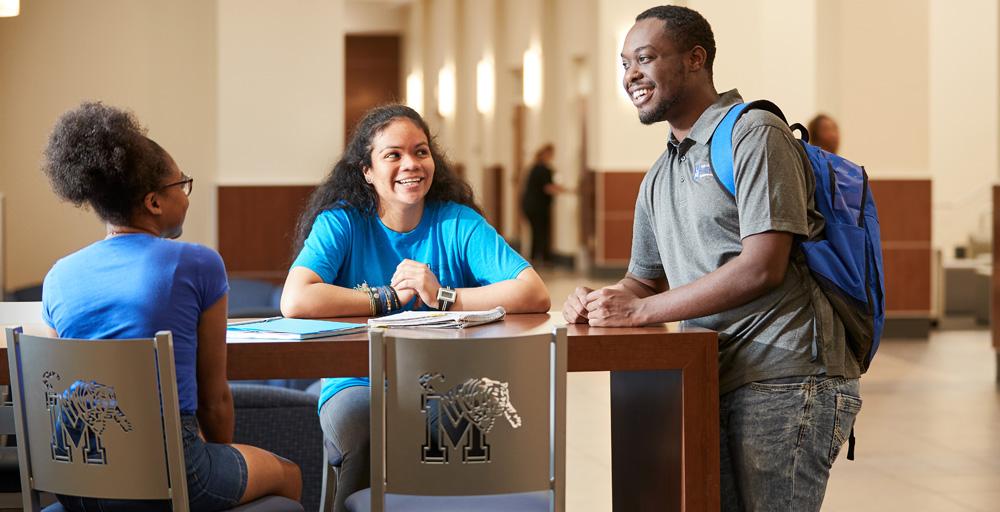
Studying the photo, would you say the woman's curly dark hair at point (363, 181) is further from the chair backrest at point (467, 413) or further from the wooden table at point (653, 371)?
the chair backrest at point (467, 413)

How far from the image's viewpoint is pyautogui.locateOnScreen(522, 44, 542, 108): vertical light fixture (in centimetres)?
1686

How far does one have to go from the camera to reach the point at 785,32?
29.7 ft

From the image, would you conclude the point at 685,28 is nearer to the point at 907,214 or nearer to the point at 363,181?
the point at 363,181

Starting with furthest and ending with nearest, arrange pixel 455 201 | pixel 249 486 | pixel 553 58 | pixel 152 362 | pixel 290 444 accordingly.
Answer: pixel 553 58 < pixel 290 444 < pixel 455 201 < pixel 249 486 < pixel 152 362

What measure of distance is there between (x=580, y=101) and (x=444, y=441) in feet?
43.1

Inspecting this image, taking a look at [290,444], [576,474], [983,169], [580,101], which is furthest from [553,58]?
[290,444]

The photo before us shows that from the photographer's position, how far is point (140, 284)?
220 centimetres

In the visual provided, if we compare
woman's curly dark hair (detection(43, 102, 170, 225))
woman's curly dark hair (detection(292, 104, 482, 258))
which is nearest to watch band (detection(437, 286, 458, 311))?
woman's curly dark hair (detection(292, 104, 482, 258))

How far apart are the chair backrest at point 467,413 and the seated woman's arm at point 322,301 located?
635mm

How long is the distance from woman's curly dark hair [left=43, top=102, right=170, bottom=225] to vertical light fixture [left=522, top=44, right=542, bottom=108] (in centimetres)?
1475

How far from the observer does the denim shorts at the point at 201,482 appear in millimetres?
2223

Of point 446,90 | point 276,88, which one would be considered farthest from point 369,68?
point 276,88

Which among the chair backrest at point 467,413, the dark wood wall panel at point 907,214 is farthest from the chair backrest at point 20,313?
the dark wood wall panel at point 907,214

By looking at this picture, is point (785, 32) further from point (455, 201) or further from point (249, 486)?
point (249, 486)
